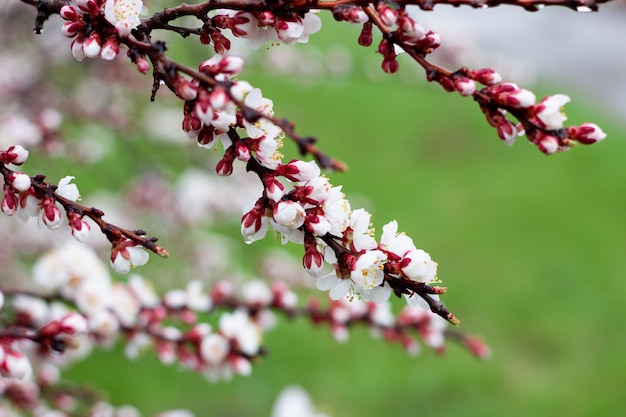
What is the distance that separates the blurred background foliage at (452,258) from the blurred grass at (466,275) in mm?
13

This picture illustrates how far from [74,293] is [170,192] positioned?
6.24 ft

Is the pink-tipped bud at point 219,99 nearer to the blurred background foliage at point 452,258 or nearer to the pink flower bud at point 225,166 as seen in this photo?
the pink flower bud at point 225,166

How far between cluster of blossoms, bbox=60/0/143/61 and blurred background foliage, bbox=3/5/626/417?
1.03 metres

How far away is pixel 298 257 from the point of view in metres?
5.43

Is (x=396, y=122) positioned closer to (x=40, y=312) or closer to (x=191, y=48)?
(x=191, y=48)

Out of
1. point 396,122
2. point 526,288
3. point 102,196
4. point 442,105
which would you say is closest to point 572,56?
point 442,105

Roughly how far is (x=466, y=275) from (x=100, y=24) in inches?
180

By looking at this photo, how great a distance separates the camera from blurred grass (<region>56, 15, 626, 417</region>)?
3857 millimetres

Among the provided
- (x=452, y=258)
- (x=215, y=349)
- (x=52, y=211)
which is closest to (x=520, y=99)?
(x=52, y=211)

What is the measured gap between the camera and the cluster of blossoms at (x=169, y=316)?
1705mm

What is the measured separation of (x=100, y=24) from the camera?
1018 millimetres

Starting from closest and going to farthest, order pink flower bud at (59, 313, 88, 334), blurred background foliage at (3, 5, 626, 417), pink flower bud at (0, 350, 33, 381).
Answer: pink flower bud at (0, 350, 33, 381)
pink flower bud at (59, 313, 88, 334)
blurred background foliage at (3, 5, 626, 417)

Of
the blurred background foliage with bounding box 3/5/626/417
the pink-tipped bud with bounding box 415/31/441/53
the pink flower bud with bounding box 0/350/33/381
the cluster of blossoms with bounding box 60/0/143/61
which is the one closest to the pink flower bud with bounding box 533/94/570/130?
the pink-tipped bud with bounding box 415/31/441/53

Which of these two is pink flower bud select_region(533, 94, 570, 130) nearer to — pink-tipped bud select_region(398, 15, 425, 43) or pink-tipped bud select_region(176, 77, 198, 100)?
pink-tipped bud select_region(398, 15, 425, 43)
